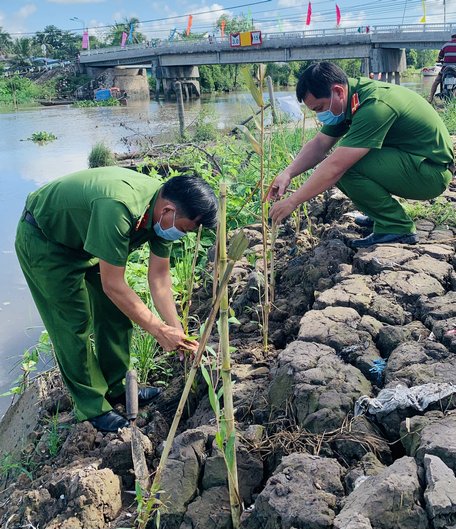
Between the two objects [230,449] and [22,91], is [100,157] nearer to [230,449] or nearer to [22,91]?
[230,449]

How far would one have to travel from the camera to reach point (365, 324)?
284cm

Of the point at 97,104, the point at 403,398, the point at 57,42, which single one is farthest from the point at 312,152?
the point at 57,42

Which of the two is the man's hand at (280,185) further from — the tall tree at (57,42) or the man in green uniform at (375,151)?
the tall tree at (57,42)

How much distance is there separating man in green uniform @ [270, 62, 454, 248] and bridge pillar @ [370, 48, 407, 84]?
25.7 m

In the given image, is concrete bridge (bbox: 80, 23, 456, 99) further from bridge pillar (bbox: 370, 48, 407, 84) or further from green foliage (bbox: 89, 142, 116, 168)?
green foliage (bbox: 89, 142, 116, 168)

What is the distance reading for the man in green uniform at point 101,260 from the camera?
248 centimetres

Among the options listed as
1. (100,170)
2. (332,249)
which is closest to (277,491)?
(100,170)

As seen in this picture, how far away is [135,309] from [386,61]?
28.6 meters

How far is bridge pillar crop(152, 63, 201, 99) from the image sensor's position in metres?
39.1

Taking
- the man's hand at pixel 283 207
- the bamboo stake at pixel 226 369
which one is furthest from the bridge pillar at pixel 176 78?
the bamboo stake at pixel 226 369

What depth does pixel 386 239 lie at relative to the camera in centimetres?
383

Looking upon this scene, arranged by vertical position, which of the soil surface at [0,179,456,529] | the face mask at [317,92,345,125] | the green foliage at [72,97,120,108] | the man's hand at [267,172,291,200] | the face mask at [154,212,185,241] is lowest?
the green foliage at [72,97,120,108]

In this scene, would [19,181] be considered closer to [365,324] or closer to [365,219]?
[365,219]

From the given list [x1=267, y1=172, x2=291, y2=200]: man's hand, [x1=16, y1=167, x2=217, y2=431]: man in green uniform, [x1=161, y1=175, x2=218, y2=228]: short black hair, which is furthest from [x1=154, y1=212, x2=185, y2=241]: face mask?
[x1=267, y1=172, x2=291, y2=200]: man's hand
